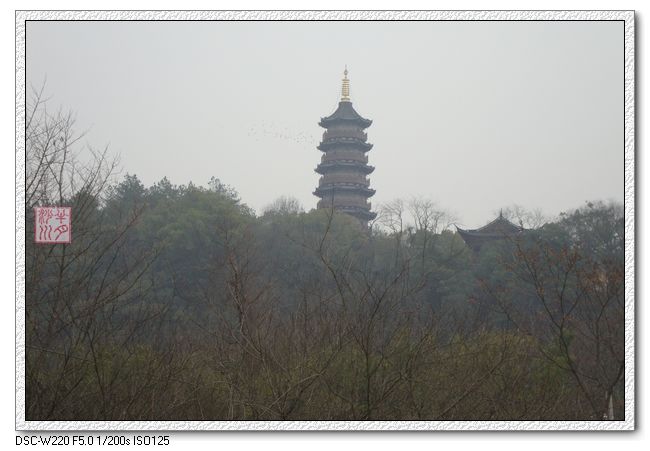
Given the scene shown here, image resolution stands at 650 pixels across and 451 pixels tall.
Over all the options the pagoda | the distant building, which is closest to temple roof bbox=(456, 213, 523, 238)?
the distant building

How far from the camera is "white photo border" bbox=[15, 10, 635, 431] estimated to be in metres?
4.36

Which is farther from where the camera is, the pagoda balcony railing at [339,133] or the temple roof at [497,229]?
the pagoda balcony railing at [339,133]

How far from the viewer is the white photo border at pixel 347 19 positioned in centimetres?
436

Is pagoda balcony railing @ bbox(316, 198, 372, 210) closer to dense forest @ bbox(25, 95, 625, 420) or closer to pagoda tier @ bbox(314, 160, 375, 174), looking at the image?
pagoda tier @ bbox(314, 160, 375, 174)

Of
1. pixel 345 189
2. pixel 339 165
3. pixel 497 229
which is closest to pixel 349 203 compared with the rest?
pixel 345 189

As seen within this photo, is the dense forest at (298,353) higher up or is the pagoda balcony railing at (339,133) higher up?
the pagoda balcony railing at (339,133)

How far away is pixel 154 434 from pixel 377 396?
4.22 feet

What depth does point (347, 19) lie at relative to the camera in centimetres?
464

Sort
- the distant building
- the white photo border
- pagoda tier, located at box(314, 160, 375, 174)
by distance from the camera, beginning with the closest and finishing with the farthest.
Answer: the white photo border
the distant building
pagoda tier, located at box(314, 160, 375, 174)

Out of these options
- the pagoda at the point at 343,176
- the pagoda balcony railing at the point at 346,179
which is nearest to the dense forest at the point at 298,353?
the pagoda at the point at 343,176

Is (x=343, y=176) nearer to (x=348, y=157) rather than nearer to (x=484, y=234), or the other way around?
(x=348, y=157)

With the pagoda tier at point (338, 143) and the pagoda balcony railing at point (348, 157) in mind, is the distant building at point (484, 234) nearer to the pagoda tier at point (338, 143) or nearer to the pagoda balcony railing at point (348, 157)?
the pagoda tier at point (338, 143)
